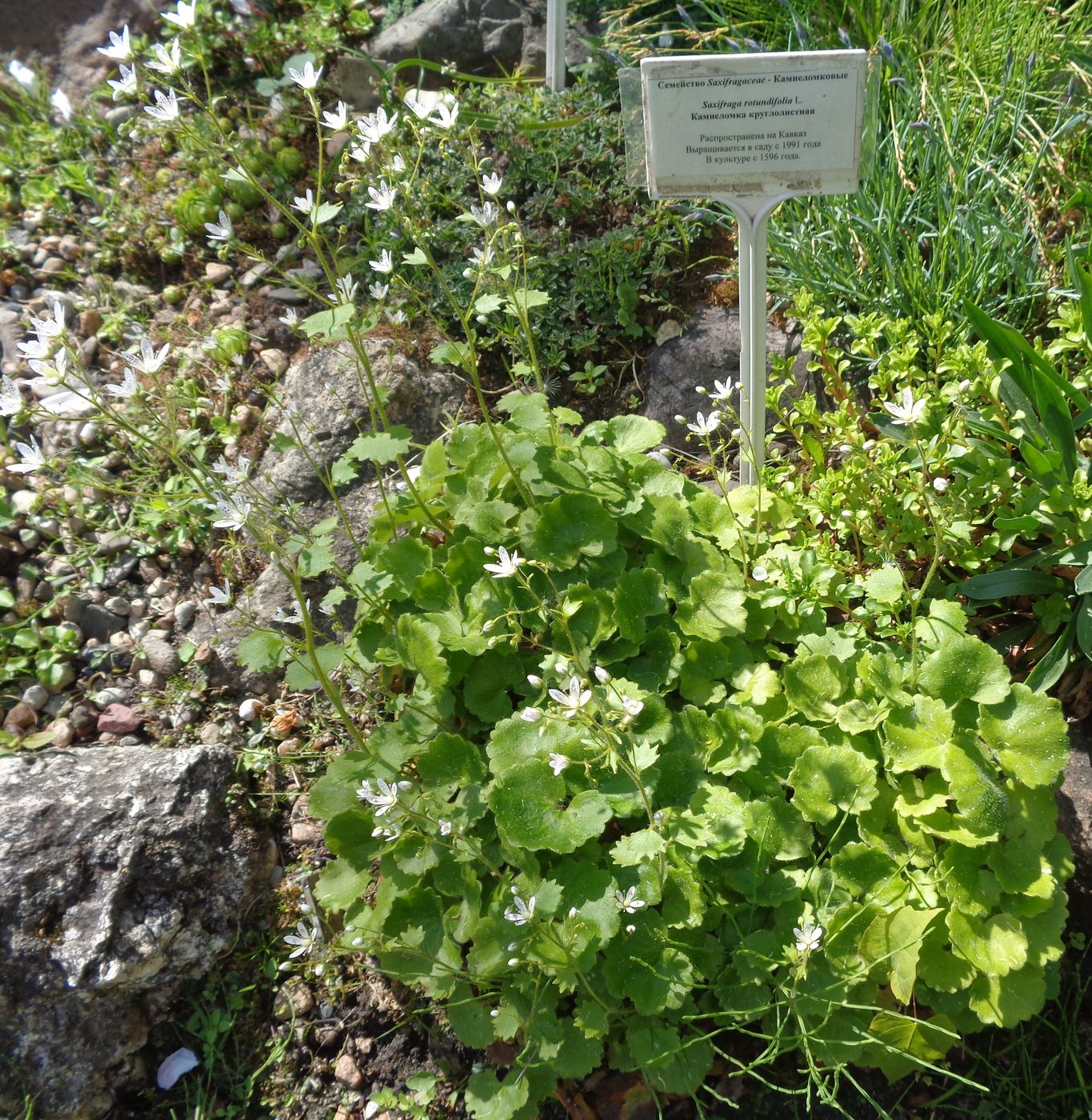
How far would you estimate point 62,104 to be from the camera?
3.64 meters

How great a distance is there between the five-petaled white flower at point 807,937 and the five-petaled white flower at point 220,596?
1.34 m

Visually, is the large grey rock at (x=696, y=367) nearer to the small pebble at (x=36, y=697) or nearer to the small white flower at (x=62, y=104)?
the small pebble at (x=36, y=697)

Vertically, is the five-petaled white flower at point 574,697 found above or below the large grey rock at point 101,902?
above

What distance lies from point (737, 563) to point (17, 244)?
3.42 metres

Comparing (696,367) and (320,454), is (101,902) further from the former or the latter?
(696,367)

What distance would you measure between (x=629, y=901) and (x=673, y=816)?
229 mm

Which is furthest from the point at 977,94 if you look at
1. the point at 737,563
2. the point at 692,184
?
the point at 737,563

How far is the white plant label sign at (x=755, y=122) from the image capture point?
6.44 ft

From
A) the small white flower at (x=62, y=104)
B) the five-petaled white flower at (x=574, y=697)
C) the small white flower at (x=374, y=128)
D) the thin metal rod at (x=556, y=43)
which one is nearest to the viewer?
the five-petaled white flower at (x=574, y=697)

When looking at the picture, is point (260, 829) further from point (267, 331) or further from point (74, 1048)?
point (267, 331)

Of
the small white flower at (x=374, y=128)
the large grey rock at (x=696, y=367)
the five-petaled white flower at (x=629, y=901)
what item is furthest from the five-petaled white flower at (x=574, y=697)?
the large grey rock at (x=696, y=367)

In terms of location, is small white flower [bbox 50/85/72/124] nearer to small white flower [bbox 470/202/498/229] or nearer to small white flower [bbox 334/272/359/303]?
small white flower [bbox 334/272/359/303]

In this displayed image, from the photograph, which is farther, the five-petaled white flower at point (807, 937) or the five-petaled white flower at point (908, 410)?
the five-petaled white flower at point (908, 410)

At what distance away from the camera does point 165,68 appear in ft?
5.61
